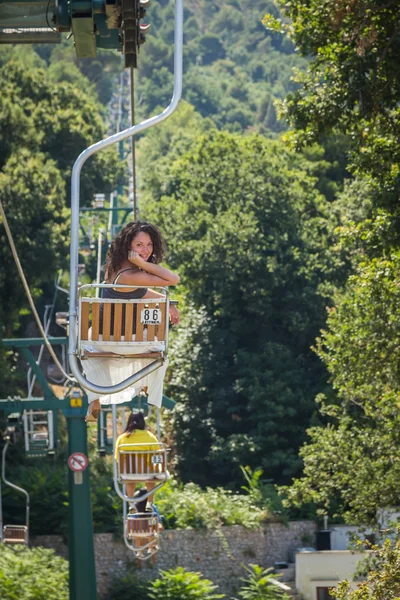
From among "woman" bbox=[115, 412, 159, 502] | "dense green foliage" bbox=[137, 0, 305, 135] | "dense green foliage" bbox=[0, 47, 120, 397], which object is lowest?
"woman" bbox=[115, 412, 159, 502]

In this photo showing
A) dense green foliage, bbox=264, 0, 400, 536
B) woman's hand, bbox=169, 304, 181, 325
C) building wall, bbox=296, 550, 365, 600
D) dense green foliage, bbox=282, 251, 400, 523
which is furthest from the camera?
building wall, bbox=296, 550, 365, 600

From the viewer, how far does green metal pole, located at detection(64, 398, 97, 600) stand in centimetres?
2195

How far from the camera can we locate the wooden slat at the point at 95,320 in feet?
30.9

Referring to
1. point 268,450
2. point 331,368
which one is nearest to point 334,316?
point 331,368

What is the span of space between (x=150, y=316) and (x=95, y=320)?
1.15ft

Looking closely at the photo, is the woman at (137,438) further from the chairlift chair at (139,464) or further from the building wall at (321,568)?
the building wall at (321,568)

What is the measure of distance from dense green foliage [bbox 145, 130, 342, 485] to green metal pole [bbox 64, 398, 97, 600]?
14.8m

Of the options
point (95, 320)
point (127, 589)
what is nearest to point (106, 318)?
point (95, 320)

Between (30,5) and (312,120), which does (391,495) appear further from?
(30,5)

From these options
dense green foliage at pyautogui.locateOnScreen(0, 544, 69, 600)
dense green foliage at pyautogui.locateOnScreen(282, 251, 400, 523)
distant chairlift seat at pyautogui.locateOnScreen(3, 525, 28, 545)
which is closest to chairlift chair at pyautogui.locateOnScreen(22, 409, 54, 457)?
dense green foliage at pyautogui.locateOnScreen(0, 544, 69, 600)

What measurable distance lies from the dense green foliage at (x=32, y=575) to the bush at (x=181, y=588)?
191 centimetres

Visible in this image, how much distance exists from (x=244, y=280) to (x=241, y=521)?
33.7 ft

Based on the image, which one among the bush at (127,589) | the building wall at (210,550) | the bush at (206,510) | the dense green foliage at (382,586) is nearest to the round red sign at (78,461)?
the bush at (127,589)

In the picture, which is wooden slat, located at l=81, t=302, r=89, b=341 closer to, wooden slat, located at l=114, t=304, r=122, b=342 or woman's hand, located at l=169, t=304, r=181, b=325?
wooden slat, located at l=114, t=304, r=122, b=342
